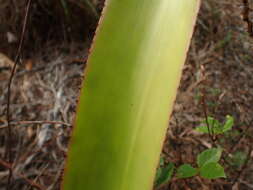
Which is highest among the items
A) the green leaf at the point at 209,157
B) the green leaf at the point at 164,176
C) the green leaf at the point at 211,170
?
the green leaf at the point at 209,157

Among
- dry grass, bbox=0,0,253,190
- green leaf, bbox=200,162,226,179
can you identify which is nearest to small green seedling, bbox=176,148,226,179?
green leaf, bbox=200,162,226,179

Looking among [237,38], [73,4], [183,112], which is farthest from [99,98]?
[237,38]

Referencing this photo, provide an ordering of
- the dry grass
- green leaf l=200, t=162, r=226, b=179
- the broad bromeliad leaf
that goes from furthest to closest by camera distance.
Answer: the dry grass → green leaf l=200, t=162, r=226, b=179 → the broad bromeliad leaf

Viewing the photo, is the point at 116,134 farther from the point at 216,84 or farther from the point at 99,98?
the point at 216,84

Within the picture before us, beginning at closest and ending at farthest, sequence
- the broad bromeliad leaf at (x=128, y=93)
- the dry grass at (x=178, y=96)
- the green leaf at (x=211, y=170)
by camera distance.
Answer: the broad bromeliad leaf at (x=128, y=93) < the green leaf at (x=211, y=170) < the dry grass at (x=178, y=96)

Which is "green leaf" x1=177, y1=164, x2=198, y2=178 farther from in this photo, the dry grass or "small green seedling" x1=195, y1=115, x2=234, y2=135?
the dry grass

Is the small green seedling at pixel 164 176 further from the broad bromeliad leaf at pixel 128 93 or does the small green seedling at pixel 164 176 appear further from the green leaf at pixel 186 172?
the broad bromeliad leaf at pixel 128 93

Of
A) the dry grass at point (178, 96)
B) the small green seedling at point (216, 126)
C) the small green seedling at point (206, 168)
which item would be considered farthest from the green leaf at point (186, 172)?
the dry grass at point (178, 96)

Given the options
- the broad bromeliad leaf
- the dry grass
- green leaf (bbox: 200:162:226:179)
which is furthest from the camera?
the dry grass

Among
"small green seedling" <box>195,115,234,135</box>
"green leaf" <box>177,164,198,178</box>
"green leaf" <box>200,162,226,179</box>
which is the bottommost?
"green leaf" <box>177,164,198,178</box>
